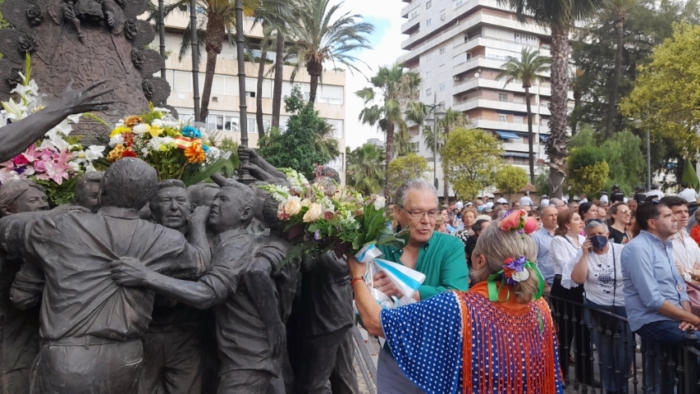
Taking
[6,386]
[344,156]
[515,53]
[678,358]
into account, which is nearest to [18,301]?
[6,386]

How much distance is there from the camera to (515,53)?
2655 inches

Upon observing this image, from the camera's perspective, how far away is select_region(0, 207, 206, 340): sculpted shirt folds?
9.44 feet

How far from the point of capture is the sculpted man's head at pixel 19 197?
363 cm

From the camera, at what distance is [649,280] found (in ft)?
16.4

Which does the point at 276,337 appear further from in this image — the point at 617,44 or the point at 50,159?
the point at 617,44

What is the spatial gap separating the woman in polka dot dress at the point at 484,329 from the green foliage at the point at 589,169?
2927 centimetres

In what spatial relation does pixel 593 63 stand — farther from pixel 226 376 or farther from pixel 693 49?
pixel 226 376

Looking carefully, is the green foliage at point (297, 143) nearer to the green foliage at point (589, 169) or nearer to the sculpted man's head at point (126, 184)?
the green foliage at point (589, 169)

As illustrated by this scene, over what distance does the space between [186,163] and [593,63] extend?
1658 inches

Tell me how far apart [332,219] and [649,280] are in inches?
127

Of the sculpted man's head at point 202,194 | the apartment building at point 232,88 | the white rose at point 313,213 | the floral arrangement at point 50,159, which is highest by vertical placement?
the apartment building at point 232,88

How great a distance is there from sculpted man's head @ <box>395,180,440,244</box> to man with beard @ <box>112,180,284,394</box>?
0.92 m

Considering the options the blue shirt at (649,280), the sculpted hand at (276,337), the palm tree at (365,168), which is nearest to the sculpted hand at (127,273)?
the sculpted hand at (276,337)

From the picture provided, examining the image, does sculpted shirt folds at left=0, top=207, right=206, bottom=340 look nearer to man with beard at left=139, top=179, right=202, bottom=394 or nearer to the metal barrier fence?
man with beard at left=139, top=179, right=202, bottom=394
